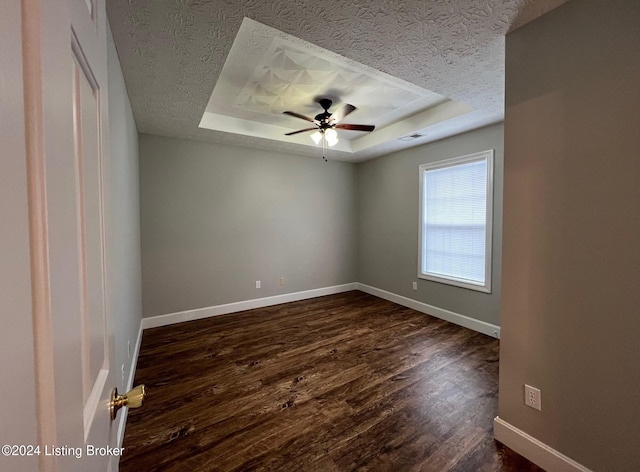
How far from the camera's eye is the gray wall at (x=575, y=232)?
119 centimetres

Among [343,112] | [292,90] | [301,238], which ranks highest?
[292,90]

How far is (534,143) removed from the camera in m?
1.48

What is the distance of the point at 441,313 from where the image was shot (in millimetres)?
3672

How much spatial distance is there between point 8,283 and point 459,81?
267cm

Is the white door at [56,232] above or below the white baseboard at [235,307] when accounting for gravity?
above

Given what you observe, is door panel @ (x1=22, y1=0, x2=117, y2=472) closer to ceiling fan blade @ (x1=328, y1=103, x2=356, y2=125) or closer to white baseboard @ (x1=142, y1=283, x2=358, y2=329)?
ceiling fan blade @ (x1=328, y1=103, x2=356, y2=125)

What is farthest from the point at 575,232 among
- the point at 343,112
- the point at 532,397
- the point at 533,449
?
the point at 343,112

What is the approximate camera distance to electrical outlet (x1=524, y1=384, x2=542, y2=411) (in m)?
1.48

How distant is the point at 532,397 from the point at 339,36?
7.70 ft

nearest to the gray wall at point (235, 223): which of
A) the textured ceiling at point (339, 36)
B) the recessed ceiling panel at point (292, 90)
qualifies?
the recessed ceiling panel at point (292, 90)

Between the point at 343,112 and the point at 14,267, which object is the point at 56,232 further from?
the point at 343,112

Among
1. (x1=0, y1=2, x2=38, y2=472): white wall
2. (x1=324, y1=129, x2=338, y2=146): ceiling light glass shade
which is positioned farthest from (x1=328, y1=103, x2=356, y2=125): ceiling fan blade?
(x1=0, y1=2, x2=38, y2=472): white wall

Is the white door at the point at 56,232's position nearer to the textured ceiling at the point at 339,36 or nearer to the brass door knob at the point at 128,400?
the brass door knob at the point at 128,400

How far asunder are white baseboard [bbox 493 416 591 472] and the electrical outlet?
0.19 m
